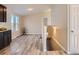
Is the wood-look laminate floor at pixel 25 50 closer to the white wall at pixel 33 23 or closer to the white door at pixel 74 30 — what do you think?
the white door at pixel 74 30

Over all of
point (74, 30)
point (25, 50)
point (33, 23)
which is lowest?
point (25, 50)

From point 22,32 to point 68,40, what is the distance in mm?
8008

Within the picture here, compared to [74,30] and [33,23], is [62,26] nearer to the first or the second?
[74,30]

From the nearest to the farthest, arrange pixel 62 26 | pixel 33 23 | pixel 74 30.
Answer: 1. pixel 74 30
2. pixel 62 26
3. pixel 33 23

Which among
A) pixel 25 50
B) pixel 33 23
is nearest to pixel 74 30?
pixel 25 50

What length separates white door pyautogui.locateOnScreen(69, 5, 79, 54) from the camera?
13.6ft

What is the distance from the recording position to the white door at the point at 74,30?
415 centimetres

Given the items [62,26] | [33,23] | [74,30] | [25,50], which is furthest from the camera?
[33,23]

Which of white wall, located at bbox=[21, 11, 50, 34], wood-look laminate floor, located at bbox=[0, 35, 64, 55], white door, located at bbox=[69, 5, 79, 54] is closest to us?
white door, located at bbox=[69, 5, 79, 54]

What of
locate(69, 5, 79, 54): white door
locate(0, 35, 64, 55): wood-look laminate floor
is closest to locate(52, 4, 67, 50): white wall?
locate(69, 5, 79, 54): white door

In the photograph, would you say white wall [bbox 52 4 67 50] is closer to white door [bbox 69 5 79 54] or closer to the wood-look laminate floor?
white door [bbox 69 5 79 54]

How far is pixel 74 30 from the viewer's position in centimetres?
421

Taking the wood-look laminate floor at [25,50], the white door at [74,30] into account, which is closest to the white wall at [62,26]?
the white door at [74,30]
